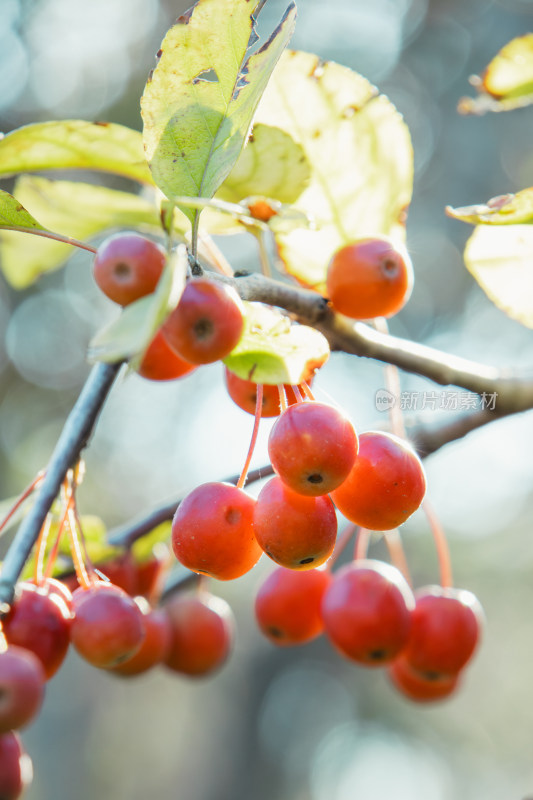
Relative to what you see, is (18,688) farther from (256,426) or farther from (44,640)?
(256,426)

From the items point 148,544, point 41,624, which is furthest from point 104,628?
point 148,544

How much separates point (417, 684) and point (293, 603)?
0.31 metres

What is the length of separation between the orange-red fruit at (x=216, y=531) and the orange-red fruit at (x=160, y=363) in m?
0.17

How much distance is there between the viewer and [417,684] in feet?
4.50

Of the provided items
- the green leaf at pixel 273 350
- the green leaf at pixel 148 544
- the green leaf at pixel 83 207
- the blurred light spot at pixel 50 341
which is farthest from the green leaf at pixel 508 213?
the blurred light spot at pixel 50 341

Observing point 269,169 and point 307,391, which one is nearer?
point 307,391

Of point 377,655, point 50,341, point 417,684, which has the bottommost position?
point 50,341

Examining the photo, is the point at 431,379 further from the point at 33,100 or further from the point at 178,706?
the point at 178,706

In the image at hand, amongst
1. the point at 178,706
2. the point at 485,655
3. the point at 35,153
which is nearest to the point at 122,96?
the point at 35,153

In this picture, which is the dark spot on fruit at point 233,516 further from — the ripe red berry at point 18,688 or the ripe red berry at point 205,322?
the ripe red berry at point 18,688

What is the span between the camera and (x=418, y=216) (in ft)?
22.4

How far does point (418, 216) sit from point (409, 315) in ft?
3.04

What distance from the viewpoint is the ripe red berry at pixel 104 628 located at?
2.85 feet

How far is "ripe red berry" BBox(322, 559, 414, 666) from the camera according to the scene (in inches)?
43.1
